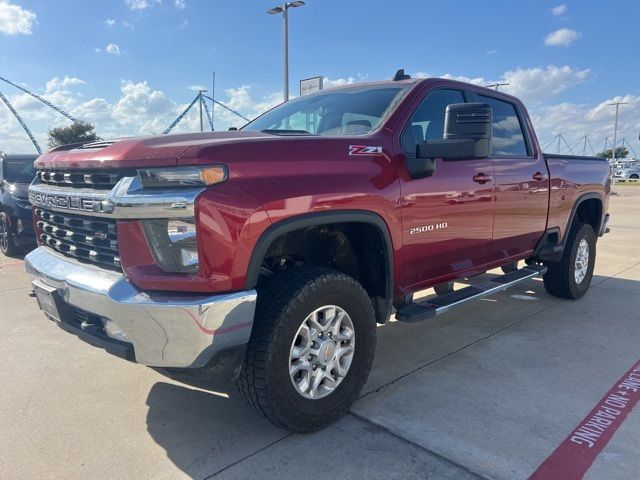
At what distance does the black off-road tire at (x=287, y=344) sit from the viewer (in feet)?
8.29

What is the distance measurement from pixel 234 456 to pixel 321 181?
4.86 feet

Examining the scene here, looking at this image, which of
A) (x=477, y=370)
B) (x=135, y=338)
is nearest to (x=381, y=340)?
(x=477, y=370)

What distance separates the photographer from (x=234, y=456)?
8.55ft

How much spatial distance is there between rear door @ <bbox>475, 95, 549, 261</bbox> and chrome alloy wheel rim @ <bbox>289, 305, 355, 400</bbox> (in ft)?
5.98

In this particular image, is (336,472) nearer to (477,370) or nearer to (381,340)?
(477,370)

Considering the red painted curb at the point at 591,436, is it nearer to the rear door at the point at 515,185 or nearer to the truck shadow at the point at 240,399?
the truck shadow at the point at 240,399

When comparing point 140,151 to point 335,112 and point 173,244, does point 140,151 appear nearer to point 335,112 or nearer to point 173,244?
point 173,244

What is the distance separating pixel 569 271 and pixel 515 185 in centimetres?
174

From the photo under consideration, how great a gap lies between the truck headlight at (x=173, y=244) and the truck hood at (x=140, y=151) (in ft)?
0.93

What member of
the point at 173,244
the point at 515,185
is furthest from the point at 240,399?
the point at 515,185

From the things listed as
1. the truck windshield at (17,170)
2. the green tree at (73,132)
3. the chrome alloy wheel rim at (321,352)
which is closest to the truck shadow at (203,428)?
the chrome alloy wheel rim at (321,352)

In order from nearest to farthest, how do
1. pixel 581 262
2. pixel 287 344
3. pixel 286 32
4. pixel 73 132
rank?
pixel 287 344 < pixel 581 262 < pixel 286 32 < pixel 73 132

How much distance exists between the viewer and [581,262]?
568 cm

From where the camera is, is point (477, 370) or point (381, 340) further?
point (381, 340)
